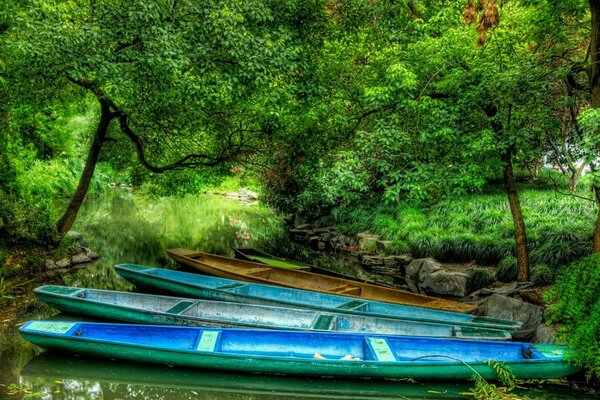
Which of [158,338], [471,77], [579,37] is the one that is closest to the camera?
[158,338]

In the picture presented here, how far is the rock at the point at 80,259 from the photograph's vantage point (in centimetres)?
1342

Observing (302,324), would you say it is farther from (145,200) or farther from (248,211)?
(145,200)

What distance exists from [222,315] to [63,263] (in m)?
6.35

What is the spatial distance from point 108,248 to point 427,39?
41.1ft

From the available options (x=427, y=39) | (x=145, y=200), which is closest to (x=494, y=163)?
(x=427, y=39)

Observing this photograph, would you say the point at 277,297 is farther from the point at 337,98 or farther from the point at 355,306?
the point at 337,98

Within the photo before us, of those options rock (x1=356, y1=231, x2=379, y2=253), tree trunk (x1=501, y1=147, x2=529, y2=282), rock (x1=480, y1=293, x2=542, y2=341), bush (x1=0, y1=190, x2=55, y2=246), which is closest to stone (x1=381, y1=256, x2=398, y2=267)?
rock (x1=356, y1=231, x2=379, y2=253)

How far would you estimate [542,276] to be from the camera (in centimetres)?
1045

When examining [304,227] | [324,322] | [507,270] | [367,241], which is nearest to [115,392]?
[324,322]

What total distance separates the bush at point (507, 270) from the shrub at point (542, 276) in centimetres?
78

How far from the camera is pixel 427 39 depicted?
953 centimetres

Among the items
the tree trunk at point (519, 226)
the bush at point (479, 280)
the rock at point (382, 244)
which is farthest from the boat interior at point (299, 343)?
the rock at point (382, 244)

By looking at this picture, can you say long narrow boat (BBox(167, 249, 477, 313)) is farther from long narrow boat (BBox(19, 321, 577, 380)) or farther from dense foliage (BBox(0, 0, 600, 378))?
long narrow boat (BBox(19, 321, 577, 380))

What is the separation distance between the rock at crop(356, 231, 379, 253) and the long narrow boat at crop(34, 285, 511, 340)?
27.6 ft
